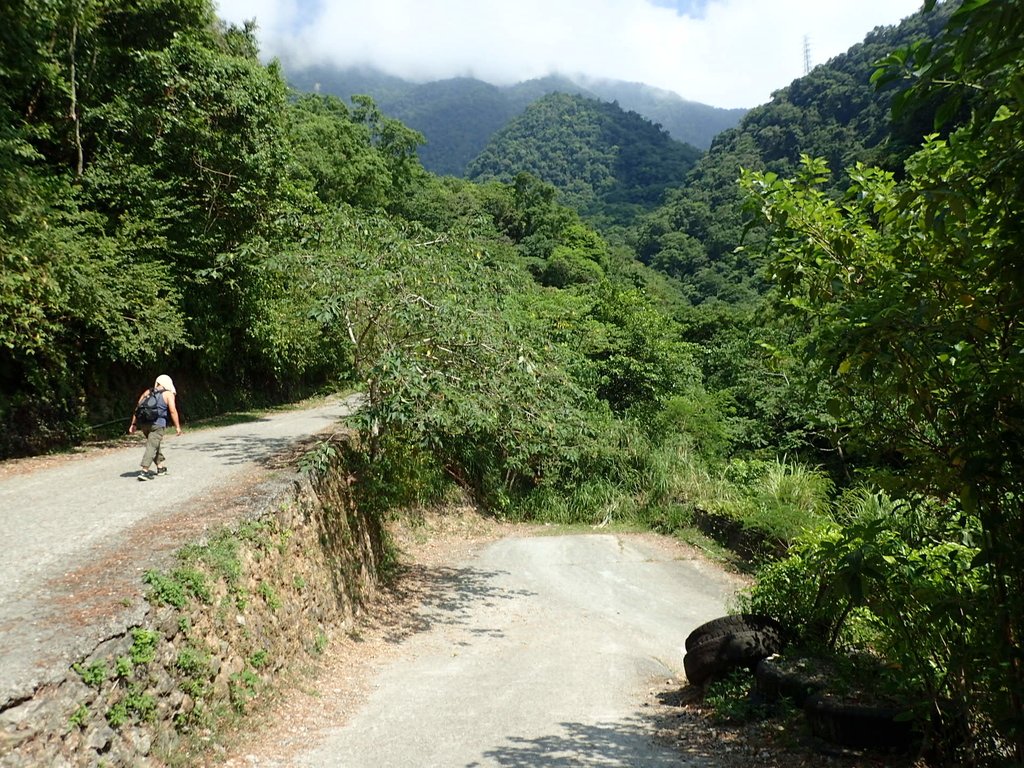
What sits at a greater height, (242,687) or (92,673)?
(92,673)

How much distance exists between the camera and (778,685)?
19.1 ft

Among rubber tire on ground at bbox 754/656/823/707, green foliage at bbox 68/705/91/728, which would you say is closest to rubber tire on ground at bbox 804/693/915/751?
rubber tire on ground at bbox 754/656/823/707

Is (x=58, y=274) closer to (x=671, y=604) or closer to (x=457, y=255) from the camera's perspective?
(x=457, y=255)

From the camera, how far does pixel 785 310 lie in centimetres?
489

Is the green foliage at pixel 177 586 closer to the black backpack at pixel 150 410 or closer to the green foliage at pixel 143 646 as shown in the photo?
the green foliage at pixel 143 646

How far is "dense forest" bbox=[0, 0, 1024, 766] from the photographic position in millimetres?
3193

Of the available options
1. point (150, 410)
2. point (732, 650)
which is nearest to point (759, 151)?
point (150, 410)

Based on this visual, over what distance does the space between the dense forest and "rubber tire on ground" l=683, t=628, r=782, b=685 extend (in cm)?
45

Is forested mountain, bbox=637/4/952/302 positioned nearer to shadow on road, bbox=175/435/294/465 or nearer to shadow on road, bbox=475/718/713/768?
shadow on road, bbox=175/435/294/465

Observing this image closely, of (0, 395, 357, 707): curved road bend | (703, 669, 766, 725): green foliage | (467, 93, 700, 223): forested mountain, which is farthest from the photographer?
(467, 93, 700, 223): forested mountain

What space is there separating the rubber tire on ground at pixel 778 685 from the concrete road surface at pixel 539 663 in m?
1.00

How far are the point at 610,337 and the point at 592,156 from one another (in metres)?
107

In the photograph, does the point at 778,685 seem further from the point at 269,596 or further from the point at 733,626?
the point at 269,596

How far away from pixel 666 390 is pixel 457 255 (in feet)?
37.6
